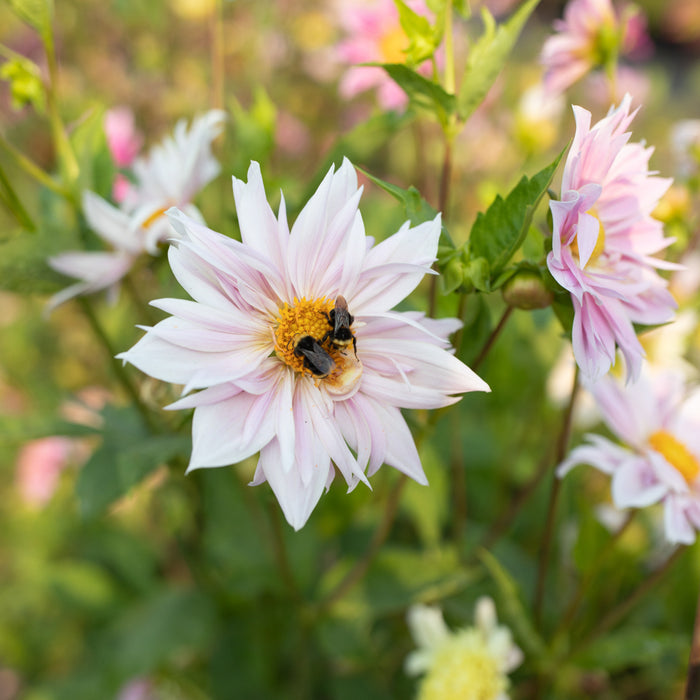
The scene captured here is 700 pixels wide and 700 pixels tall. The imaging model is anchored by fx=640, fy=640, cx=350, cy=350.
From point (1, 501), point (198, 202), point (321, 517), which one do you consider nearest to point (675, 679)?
point (321, 517)

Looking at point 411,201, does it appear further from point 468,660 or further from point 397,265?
point 468,660

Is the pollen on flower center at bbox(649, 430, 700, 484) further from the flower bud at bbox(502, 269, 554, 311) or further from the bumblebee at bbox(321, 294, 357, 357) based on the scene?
the bumblebee at bbox(321, 294, 357, 357)

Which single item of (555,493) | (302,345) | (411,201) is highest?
(411,201)

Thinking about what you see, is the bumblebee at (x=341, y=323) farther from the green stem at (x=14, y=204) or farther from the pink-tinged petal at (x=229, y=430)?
the green stem at (x=14, y=204)

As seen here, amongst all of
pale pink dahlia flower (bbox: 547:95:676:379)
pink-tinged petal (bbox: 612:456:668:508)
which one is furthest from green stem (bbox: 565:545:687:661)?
pale pink dahlia flower (bbox: 547:95:676:379)

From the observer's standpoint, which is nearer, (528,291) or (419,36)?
(528,291)

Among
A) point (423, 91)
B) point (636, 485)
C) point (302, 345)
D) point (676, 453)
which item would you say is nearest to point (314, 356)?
point (302, 345)
